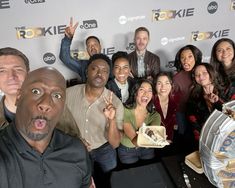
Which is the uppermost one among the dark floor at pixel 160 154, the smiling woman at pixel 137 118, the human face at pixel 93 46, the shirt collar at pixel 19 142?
the human face at pixel 93 46

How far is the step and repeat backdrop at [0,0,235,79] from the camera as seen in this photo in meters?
3.29

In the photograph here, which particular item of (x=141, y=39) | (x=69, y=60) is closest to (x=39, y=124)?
(x=69, y=60)

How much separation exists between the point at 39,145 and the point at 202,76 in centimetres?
171

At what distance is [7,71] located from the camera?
158 centimetres

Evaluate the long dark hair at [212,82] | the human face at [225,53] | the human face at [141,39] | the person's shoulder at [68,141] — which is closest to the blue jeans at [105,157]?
the long dark hair at [212,82]

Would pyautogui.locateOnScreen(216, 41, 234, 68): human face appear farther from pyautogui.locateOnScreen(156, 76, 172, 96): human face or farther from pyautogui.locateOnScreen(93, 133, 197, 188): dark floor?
pyautogui.locateOnScreen(93, 133, 197, 188): dark floor

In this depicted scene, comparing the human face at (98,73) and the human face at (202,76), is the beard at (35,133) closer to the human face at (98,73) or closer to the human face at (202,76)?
the human face at (98,73)

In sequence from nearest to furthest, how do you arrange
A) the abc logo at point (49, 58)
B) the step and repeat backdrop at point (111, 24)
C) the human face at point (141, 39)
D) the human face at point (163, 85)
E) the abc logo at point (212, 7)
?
the human face at point (163, 85) → the human face at point (141, 39) → the step and repeat backdrop at point (111, 24) → the abc logo at point (49, 58) → the abc logo at point (212, 7)

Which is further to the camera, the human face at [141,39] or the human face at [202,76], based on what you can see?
the human face at [141,39]

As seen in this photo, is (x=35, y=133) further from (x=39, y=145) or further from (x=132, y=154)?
(x=132, y=154)

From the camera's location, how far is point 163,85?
244 centimetres

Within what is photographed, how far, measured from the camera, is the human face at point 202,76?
8.05ft

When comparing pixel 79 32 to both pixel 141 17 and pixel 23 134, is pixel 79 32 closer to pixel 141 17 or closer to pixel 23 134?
pixel 141 17

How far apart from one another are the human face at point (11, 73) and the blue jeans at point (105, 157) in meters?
0.90
